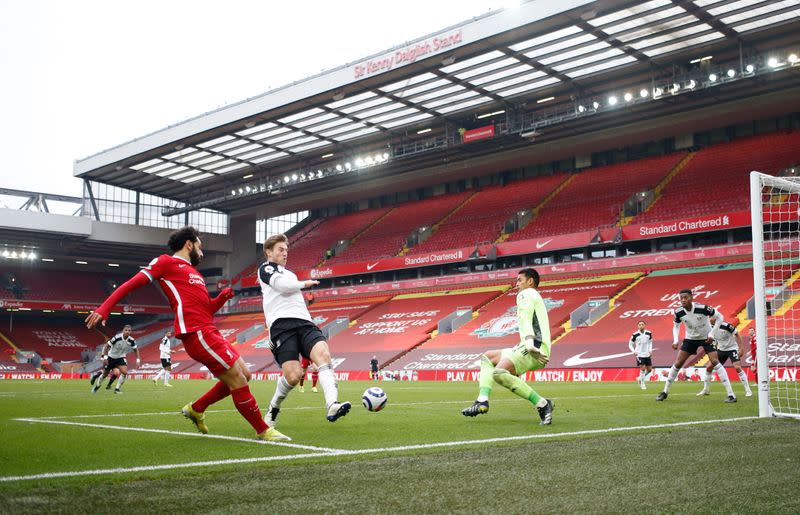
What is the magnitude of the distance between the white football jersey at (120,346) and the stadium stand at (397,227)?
30.0 m

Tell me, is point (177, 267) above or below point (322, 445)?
above

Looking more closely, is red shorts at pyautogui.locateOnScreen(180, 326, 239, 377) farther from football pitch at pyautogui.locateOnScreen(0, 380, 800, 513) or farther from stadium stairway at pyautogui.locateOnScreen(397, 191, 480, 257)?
stadium stairway at pyautogui.locateOnScreen(397, 191, 480, 257)

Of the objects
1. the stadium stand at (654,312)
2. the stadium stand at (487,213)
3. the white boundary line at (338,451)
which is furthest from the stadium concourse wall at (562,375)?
the white boundary line at (338,451)

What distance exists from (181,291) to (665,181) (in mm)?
38045

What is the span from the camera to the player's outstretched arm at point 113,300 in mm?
6559

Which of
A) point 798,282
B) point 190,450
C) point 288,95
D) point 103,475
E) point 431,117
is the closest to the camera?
point 103,475

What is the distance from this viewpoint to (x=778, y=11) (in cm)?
2959

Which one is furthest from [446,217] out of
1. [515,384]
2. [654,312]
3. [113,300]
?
[113,300]

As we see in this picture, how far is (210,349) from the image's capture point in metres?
7.39

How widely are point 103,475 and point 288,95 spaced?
34825mm

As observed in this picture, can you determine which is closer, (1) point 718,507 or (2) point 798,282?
(1) point 718,507

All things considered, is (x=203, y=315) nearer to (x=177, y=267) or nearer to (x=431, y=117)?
(x=177, y=267)

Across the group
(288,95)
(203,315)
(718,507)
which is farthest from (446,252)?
(718,507)

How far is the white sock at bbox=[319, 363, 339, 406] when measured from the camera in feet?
24.5
